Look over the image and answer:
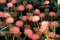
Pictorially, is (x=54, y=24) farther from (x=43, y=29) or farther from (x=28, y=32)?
(x=28, y=32)

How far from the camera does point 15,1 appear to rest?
245 cm

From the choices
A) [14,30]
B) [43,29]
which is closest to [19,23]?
[14,30]

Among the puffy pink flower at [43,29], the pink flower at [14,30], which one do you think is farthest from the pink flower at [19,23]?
the puffy pink flower at [43,29]

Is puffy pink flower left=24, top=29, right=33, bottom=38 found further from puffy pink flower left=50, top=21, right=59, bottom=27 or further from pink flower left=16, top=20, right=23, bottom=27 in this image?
puffy pink flower left=50, top=21, right=59, bottom=27

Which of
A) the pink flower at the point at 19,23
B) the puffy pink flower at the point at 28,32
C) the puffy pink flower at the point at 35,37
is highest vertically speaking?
the pink flower at the point at 19,23

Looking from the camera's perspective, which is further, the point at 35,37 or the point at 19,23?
the point at 19,23

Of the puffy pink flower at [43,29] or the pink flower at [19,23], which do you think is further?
the pink flower at [19,23]

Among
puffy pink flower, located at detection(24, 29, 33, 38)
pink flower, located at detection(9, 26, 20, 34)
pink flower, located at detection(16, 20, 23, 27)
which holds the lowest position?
puffy pink flower, located at detection(24, 29, 33, 38)

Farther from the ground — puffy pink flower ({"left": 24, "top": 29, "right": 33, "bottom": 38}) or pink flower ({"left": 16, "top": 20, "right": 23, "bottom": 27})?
pink flower ({"left": 16, "top": 20, "right": 23, "bottom": 27})

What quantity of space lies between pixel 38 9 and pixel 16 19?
295 mm

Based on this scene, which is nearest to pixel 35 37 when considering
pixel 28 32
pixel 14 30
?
pixel 28 32

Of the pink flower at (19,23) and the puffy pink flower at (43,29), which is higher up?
the pink flower at (19,23)

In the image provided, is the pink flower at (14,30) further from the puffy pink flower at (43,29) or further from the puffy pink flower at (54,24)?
the puffy pink flower at (54,24)

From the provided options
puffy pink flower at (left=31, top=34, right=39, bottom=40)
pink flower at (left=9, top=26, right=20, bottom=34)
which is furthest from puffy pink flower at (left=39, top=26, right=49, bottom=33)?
pink flower at (left=9, top=26, right=20, bottom=34)
